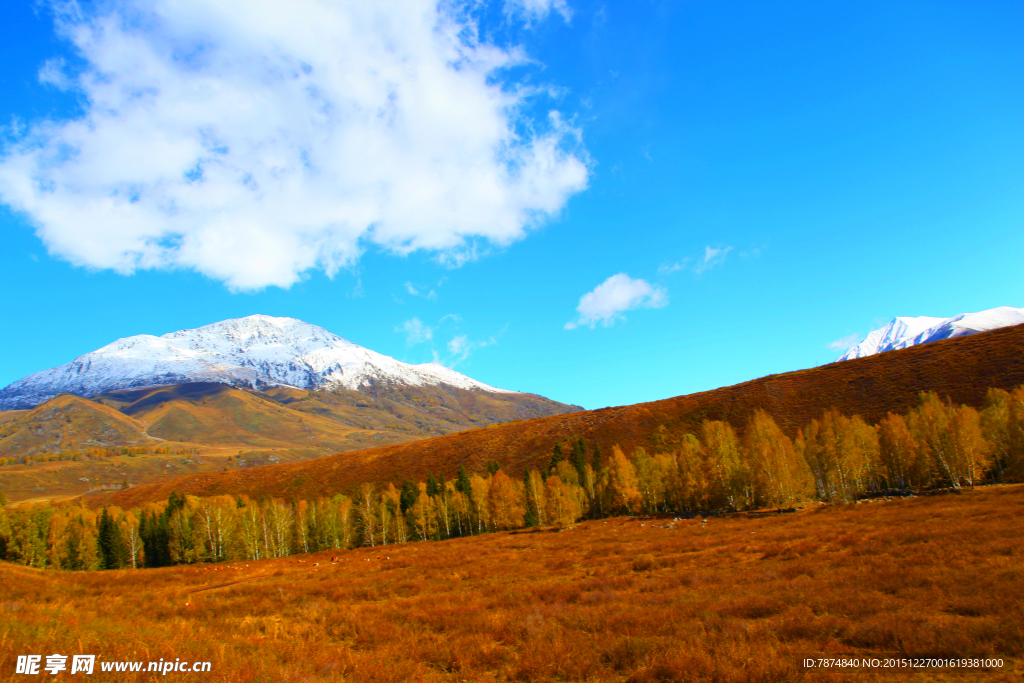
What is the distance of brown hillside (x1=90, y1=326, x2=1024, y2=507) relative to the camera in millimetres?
86875

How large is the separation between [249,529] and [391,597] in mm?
72165

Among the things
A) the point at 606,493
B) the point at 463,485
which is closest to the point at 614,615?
the point at 606,493

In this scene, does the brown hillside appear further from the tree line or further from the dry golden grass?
the dry golden grass

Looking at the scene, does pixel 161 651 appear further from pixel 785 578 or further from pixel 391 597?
pixel 785 578

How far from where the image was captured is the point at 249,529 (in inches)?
3098

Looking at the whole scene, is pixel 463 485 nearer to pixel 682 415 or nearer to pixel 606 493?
pixel 606 493

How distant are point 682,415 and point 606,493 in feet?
162

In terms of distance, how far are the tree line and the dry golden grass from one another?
2969 centimetres

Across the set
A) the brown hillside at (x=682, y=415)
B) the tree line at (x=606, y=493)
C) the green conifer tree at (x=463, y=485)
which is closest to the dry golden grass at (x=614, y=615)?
the tree line at (x=606, y=493)

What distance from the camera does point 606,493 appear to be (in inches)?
2901

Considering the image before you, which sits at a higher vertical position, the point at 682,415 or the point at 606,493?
the point at 682,415

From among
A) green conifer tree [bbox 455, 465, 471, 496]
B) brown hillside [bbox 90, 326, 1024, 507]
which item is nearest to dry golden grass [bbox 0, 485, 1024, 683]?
green conifer tree [bbox 455, 465, 471, 496]

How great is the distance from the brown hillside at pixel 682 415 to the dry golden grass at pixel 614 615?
76780 millimetres

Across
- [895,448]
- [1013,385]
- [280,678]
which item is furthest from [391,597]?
[1013,385]
